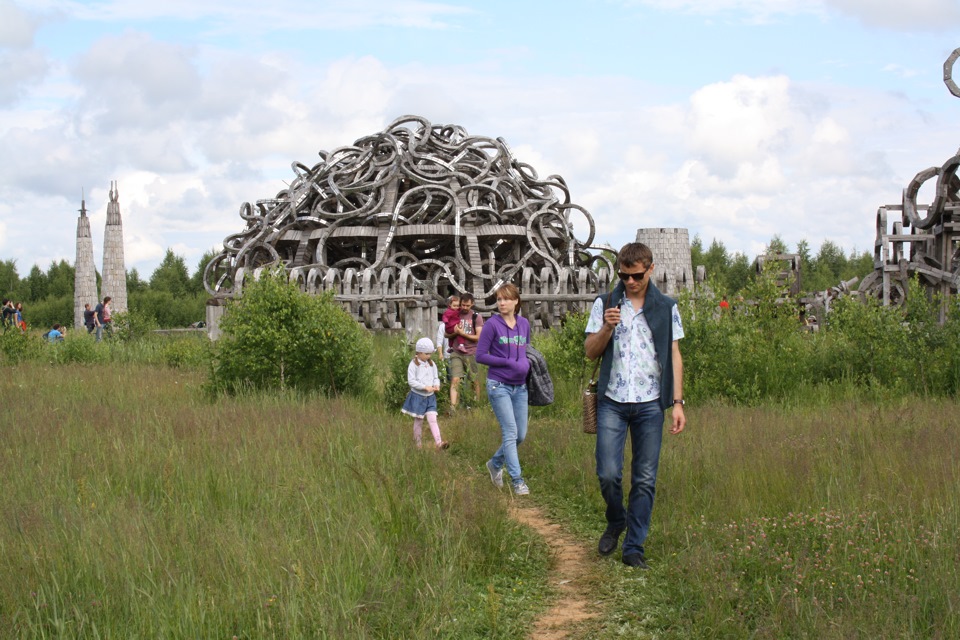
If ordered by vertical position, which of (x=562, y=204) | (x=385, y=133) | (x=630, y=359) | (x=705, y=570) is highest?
(x=385, y=133)

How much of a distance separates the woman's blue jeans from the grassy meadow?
0.29m

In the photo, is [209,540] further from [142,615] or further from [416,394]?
[416,394]

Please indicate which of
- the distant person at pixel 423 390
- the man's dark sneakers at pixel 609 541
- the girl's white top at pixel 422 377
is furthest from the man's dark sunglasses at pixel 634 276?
the girl's white top at pixel 422 377

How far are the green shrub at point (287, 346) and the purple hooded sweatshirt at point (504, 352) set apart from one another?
4820 mm

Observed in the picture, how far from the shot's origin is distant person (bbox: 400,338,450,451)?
966cm

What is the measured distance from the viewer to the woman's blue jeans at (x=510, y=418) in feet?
26.1

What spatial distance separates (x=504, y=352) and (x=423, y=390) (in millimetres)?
1910

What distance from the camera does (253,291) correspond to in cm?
1295

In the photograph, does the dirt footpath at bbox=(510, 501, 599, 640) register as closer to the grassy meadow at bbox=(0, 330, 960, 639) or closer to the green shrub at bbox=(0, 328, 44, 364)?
the grassy meadow at bbox=(0, 330, 960, 639)

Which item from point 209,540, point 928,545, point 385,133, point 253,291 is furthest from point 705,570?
point 385,133

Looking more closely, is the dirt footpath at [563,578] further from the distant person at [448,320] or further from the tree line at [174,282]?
the tree line at [174,282]

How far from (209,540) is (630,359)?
258 centimetres

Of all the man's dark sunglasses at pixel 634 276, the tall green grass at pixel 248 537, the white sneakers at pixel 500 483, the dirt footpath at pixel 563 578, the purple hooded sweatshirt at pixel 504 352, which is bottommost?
the dirt footpath at pixel 563 578

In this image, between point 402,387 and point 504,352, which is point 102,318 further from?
point 504,352
